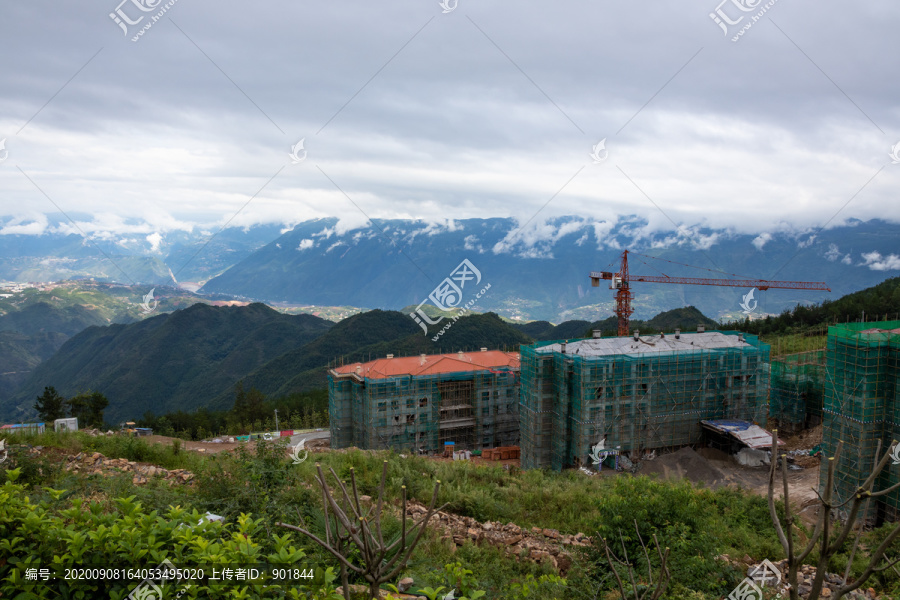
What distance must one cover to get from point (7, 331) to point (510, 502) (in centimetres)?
15740

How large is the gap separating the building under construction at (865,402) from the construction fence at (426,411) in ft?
56.2

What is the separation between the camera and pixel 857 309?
49.7 meters

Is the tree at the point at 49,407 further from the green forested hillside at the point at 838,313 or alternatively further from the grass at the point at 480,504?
the green forested hillside at the point at 838,313

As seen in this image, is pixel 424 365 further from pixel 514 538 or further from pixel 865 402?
pixel 514 538

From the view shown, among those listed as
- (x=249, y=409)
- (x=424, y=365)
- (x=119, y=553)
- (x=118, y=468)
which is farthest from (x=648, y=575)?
(x=249, y=409)

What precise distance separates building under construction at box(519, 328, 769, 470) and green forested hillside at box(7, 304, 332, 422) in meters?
54.1

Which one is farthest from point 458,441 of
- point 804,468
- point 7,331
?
point 7,331

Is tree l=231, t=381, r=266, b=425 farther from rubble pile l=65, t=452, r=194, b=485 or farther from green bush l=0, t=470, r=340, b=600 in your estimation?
green bush l=0, t=470, r=340, b=600

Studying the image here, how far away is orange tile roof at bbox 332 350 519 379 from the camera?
3030 centimetres

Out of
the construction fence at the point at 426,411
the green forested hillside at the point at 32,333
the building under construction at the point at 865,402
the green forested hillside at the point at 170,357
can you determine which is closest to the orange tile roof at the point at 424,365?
the construction fence at the point at 426,411

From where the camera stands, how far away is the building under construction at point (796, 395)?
28.5 metres

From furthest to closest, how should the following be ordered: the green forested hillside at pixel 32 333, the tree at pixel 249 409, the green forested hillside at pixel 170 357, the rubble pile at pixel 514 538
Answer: the green forested hillside at pixel 32 333 < the green forested hillside at pixel 170 357 < the tree at pixel 249 409 < the rubble pile at pixel 514 538

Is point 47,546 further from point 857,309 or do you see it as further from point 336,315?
point 336,315

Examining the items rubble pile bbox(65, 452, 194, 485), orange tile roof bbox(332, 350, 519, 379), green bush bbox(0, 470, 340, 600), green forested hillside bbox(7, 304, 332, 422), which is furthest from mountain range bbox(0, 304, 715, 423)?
green bush bbox(0, 470, 340, 600)
